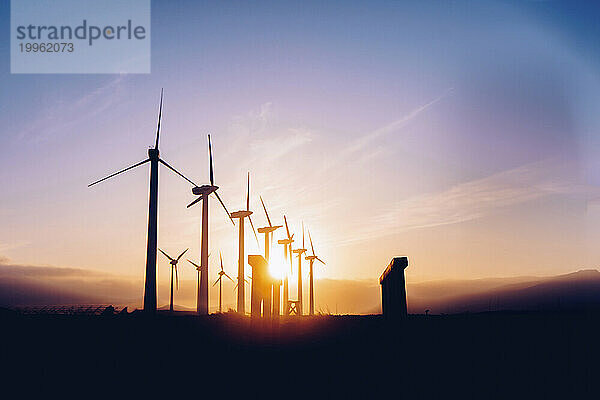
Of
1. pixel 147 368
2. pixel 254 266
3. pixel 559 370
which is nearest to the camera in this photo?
pixel 559 370

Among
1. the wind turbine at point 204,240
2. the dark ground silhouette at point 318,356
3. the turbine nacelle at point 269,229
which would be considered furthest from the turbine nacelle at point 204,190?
the dark ground silhouette at point 318,356

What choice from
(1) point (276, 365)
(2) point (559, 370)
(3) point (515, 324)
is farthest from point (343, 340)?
(2) point (559, 370)

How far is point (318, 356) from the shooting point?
10.6 metres

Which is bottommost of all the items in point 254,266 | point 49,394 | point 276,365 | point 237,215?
point 49,394

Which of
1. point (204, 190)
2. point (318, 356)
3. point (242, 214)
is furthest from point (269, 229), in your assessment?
point (318, 356)

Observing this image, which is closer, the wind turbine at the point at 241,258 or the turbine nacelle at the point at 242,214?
the wind turbine at the point at 241,258

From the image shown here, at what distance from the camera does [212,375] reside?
10.7 m

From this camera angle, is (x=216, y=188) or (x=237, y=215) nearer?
(x=216, y=188)

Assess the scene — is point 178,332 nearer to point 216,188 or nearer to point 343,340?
point 343,340

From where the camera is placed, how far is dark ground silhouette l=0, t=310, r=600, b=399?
927 centimetres

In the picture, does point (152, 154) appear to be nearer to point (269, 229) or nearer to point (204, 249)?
point (204, 249)

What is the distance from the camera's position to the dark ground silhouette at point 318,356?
30.4 ft

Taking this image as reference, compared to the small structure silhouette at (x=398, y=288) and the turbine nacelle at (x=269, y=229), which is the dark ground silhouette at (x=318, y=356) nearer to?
the small structure silhouette at (x=398, y=288)

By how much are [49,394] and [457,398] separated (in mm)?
9130
